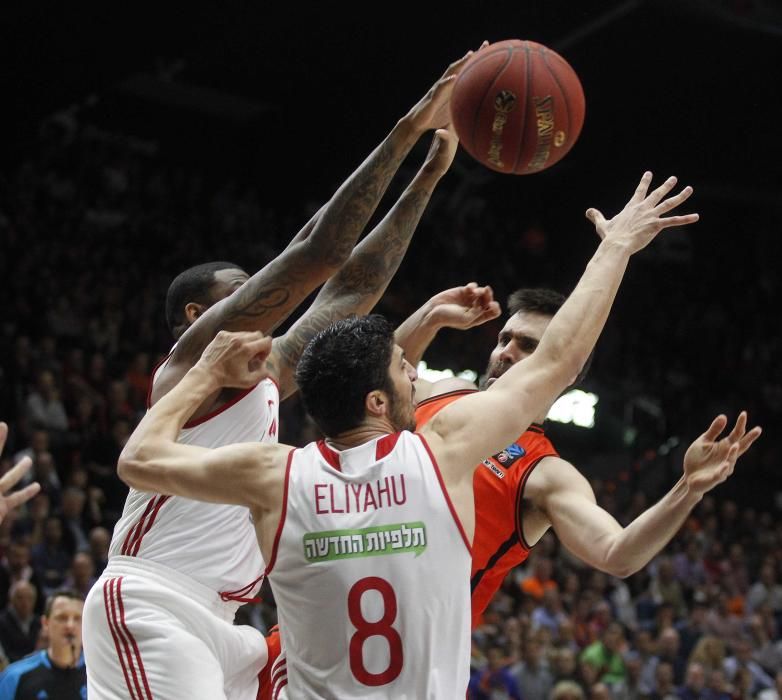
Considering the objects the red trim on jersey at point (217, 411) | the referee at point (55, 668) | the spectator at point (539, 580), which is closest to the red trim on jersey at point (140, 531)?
the red trim on jersey at point (217, 411)

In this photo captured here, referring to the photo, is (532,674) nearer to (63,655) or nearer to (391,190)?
(63,655)

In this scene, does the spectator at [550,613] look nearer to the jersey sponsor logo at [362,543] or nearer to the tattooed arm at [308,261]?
the tattooed arm at [308,261]

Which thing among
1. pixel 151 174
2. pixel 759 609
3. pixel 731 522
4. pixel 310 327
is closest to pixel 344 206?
pixel 310 327

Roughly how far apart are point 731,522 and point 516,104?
12.7m

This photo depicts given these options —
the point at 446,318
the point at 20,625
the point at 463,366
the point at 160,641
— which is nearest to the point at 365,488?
the point at 160,641

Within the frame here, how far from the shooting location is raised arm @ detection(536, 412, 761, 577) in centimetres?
336

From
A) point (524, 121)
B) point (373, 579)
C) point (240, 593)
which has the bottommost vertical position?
point (240, 593)

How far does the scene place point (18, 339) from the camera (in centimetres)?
1135

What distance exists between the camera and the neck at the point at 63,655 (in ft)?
20.1

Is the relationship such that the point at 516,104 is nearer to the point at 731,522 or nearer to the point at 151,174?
the point at 731,522

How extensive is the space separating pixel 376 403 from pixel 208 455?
0.43 m

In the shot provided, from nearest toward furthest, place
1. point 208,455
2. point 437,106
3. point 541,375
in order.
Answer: point 208,455
point 541,375
point 437,106

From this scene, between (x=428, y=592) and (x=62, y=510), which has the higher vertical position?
(x=428, y=592)

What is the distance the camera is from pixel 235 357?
10.3 ft
